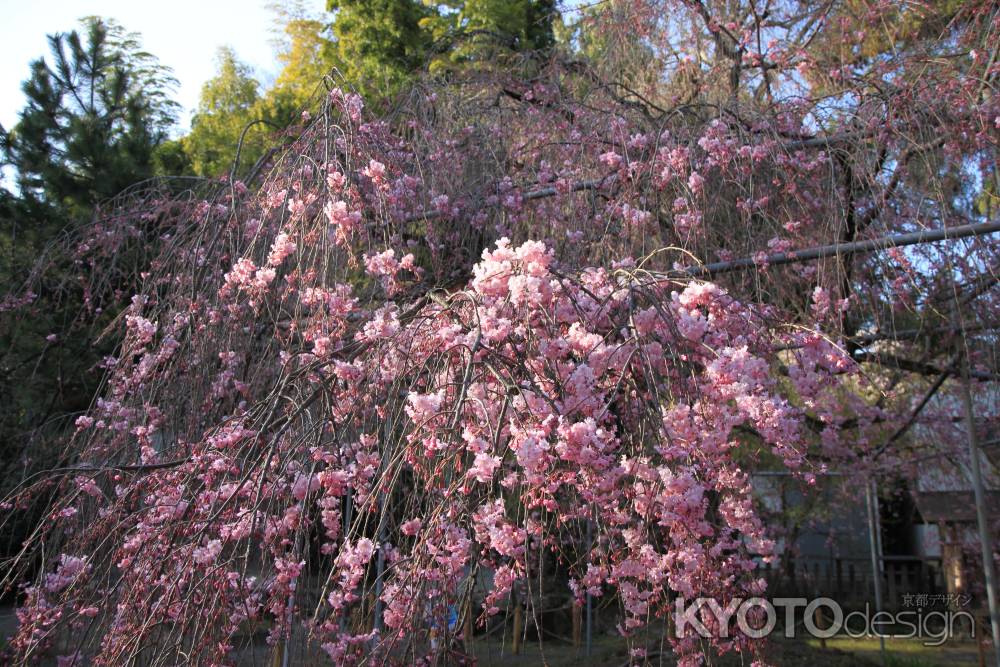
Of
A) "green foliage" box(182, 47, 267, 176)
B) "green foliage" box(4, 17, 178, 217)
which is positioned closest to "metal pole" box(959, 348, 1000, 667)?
"green foliage" box(4, 17, 178, 217)

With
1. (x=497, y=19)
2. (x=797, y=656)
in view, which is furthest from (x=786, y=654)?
(x=497, y=19)

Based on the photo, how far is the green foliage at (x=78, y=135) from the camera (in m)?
5.49

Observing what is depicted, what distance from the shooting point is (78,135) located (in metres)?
5.57

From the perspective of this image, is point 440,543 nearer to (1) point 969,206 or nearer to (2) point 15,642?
(2) point 15,642

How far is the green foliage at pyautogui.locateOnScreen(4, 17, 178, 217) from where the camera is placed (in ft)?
18.0

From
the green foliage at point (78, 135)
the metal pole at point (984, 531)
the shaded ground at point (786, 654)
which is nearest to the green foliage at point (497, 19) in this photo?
the green foliage at point (78, 135)

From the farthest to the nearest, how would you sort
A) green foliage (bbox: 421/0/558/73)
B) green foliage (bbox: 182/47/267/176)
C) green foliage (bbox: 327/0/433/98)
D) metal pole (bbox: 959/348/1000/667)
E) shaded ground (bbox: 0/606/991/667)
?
green foliage (bbox: 182/47/267/176)
green foliage (bbox: 327/0/433/98)
green foliage (bbox: 421/0/558/73)
shaded ground (bbox: 0/606/991/667)
metal pole (bbox: 959/348/1000/667)

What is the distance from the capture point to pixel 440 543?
172 centimetres

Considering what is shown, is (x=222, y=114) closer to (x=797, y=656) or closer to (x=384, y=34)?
(x=384, y=34)

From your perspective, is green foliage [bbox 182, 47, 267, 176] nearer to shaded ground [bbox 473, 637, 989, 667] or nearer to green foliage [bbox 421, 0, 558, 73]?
green foliage [bbox 421, 0, 558, 73]

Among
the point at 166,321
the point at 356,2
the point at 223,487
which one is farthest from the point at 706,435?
the point at 356,2

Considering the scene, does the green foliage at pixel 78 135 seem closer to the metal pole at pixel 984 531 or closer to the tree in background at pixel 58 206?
the tree in background at pixel 58 206

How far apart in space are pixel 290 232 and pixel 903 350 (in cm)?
376

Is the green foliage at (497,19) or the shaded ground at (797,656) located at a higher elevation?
the green foliage at (497,19)
